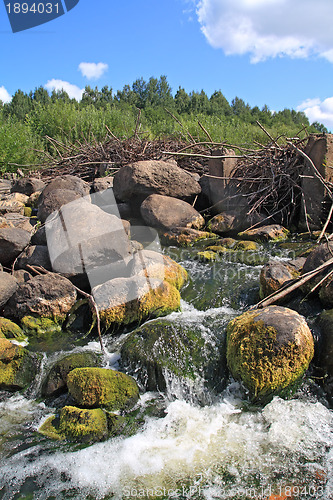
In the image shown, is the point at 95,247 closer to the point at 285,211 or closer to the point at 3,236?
the point at 3,236

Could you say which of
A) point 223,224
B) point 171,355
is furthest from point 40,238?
point 223,224

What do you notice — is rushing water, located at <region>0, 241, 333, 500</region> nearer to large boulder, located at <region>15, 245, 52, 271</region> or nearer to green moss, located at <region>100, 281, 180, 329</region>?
green moss, located at <region>100, 281, 180, 329</region>

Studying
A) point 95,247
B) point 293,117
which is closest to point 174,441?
point 95,247

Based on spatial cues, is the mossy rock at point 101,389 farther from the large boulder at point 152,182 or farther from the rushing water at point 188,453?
the large boulder at point 152,182

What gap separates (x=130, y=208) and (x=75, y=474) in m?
5.56

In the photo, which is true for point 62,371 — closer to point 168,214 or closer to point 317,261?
point 317,261

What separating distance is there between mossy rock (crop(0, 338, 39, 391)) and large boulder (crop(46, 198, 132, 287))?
142 cm

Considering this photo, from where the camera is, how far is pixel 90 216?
5.13 m

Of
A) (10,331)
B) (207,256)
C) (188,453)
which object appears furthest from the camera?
(207,256)

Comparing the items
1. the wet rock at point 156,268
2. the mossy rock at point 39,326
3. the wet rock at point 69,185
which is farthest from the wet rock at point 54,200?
the mossy rock at point 39,326

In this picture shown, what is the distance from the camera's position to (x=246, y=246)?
6.11m

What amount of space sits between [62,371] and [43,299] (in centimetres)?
123

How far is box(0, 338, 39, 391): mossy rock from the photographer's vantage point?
3.40 metres

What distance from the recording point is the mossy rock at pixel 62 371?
3.29 metres
